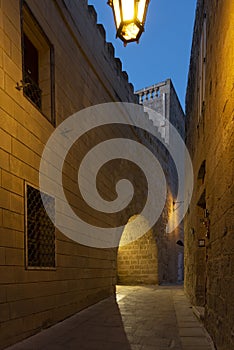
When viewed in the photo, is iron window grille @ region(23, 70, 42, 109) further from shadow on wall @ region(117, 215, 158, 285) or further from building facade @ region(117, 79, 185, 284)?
shadow on wall @ region(117, 215, 158, 285)

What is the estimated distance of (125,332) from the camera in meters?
3.46

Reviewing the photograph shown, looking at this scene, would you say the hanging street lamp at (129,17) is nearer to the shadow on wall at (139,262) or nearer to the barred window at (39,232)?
the barred window at (39,232)

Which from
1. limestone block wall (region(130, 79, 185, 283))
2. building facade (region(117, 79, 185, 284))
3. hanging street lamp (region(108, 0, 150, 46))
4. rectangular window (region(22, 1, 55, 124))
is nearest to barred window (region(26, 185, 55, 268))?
rectangular window (region(22, 1, 55, 124))

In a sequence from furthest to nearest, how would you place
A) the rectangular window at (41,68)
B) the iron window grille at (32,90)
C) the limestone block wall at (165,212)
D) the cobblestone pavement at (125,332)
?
the limestone block wall at (165,212), the rectangular window at (41,68), the iron window grille at (32,90), the cobblestone pavement at (125,332)

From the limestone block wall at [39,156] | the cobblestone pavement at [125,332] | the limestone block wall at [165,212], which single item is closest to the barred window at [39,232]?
the limestone block wall at [39,156]

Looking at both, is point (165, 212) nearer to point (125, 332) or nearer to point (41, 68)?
point (125, 332)

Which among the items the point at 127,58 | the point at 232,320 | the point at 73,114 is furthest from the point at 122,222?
the point at 127,58

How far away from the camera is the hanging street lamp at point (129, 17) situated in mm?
2238

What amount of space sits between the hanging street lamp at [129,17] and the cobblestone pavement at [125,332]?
9.16 ft

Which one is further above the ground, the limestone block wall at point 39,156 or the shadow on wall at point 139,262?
the limestone block wall at point 39,156

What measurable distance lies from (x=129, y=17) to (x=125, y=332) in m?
3.22

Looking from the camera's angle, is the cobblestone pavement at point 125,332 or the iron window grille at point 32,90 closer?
the cobblestone pavement at point 125,332

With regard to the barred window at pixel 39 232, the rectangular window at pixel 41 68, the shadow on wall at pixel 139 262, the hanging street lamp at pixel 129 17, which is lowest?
the shadow on wall at pixel 139 262

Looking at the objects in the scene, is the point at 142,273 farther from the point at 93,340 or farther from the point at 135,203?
the point at 93,340
